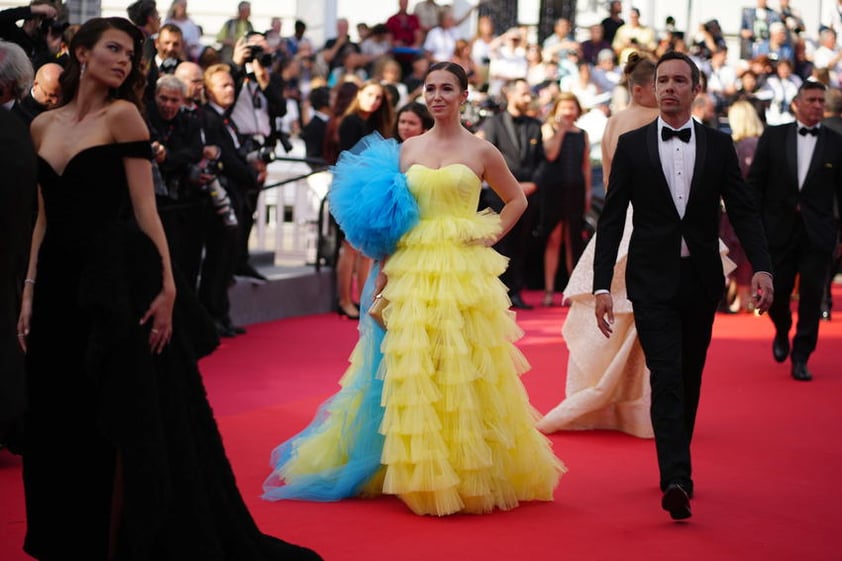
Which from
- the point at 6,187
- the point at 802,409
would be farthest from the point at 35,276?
the point at 802,409

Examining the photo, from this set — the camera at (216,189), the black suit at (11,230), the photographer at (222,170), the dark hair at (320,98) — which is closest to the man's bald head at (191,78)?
the photographer at (222,170)

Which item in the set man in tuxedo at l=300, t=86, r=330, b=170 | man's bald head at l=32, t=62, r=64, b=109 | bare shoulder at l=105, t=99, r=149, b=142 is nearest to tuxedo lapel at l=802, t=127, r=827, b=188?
man's bald head at l=32, t=62, r=64, b=109

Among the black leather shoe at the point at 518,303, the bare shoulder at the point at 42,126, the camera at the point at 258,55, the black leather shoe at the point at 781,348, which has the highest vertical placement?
the camera at the point at 258,55

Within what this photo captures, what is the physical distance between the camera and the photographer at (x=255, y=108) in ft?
38.0

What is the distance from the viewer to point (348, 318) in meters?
13.2

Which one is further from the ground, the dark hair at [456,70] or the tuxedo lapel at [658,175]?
the dark hair at [456,70]

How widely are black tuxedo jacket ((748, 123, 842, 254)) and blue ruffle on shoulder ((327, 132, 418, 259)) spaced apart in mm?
4299

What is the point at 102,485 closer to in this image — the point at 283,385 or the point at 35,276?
the point at 35,276

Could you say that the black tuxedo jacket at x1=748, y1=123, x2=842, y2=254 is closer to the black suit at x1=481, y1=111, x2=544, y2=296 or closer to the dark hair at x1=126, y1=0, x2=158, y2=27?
the black suit at x1=481, y1=111, x2=544, y2=296

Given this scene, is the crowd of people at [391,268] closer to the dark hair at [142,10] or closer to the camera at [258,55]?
the dark hair at [142,10]

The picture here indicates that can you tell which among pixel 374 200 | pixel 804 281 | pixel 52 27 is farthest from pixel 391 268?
pixel 804 281

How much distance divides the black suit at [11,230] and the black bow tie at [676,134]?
3.19 m

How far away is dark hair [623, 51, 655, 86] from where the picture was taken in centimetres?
770

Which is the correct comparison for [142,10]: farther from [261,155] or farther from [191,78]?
[261,155]
